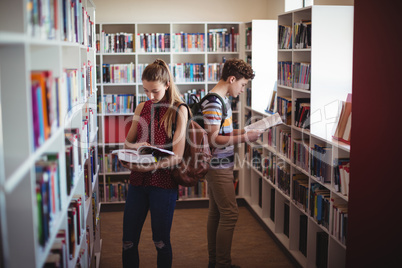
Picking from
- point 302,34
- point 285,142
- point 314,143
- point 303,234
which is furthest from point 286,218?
point 302,34

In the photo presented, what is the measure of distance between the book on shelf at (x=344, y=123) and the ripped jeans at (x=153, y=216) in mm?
1343

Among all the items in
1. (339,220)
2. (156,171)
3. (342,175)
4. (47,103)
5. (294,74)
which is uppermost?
(294,74)

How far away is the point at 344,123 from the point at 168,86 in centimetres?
135

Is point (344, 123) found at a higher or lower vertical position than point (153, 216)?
A: higher

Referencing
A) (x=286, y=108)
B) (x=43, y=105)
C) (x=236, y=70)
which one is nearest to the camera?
(x=43, y=105)

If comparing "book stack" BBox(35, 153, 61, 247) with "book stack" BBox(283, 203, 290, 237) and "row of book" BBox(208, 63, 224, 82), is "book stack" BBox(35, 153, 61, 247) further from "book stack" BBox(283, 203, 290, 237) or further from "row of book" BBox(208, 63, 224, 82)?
"row of book" BBox(208, 63, 224, 82)

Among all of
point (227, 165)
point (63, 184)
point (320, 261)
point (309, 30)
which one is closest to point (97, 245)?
point (227, 165)

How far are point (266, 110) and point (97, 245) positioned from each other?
223 cm

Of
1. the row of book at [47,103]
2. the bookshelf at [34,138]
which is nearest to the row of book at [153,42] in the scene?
the bookshelf at [34,138]

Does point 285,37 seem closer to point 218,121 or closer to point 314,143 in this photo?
point 314,143

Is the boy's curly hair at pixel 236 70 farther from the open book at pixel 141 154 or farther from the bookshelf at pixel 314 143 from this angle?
the open book at pixel 141 154

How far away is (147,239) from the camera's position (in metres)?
4.54

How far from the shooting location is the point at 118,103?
5.54 m

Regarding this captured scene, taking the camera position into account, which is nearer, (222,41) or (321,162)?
(321,162)
